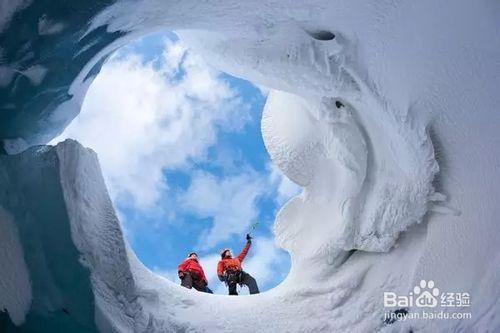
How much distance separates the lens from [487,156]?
7.98 feet

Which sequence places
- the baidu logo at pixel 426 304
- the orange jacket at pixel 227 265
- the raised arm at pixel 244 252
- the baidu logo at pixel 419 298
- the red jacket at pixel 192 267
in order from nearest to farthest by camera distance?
the baidu logo at pixel 426 304 → the baidu logo at pixel 419 298 → the red jacket at pixel 192 267 → the orange jacket at pixel 227 265 → the raised arm at pixel 244 252

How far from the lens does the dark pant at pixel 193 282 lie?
446cm

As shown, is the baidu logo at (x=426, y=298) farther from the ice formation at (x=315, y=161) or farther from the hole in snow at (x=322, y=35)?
the hole in snow at (x=322, y=35)

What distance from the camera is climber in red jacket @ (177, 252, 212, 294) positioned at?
4.51 meters

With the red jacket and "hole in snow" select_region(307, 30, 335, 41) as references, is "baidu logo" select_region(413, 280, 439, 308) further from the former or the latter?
the red jacket

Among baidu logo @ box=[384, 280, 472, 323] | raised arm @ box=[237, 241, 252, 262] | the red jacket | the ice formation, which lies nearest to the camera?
the ice formation

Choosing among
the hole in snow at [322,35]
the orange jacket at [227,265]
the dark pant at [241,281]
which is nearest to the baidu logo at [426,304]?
the hole in snow at [322,35]

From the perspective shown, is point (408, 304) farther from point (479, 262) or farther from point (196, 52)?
point (196, 52)

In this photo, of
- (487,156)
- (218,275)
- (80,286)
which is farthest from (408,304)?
(218,275)

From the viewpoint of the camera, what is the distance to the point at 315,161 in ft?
10.9

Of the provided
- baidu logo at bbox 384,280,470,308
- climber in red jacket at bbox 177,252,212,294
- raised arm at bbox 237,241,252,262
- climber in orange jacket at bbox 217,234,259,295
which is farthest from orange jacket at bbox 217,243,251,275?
baidu logo at bbox 384,280,470,308

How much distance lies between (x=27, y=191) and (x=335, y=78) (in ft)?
4.72

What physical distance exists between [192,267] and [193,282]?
4.7 inches

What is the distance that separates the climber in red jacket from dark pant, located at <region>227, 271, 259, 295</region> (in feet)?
0.68
